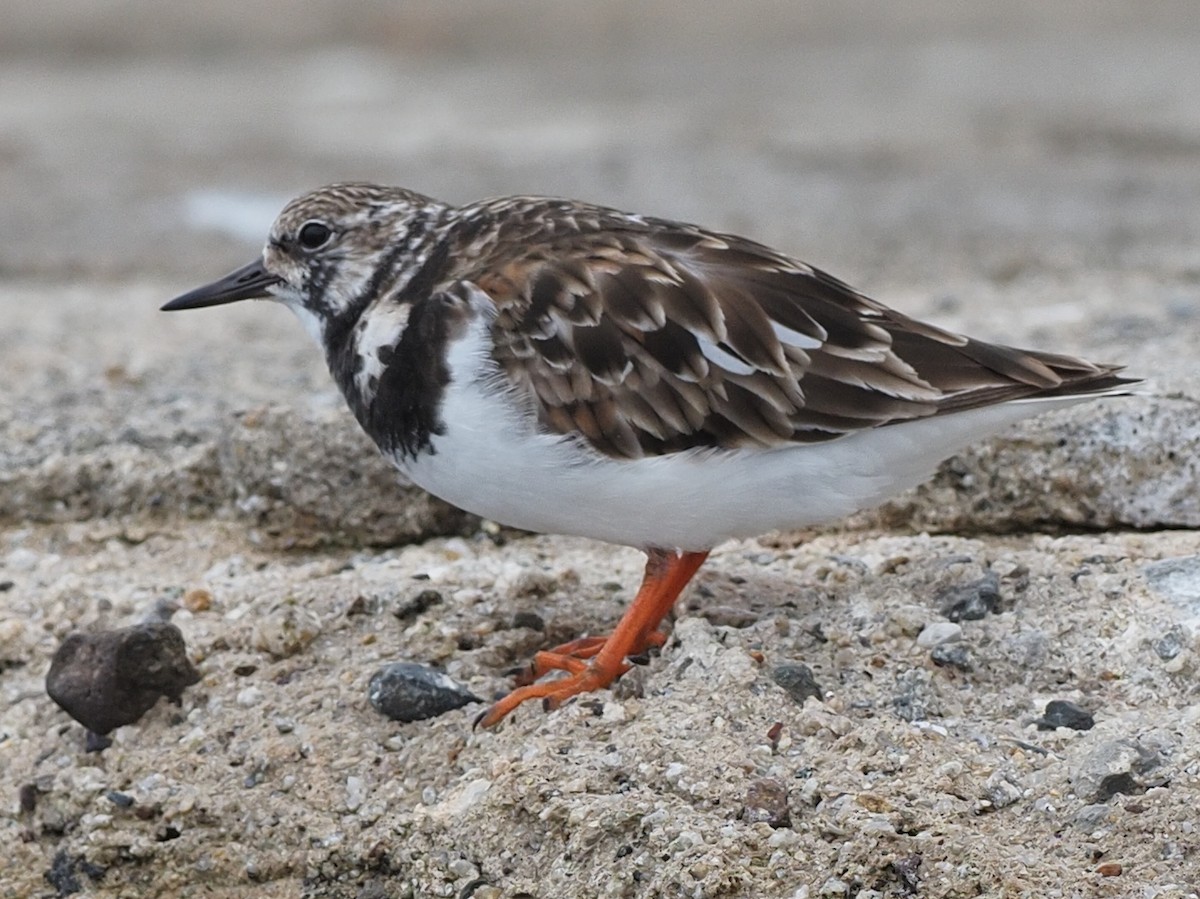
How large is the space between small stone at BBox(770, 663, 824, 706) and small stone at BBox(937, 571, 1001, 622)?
385 millimetres

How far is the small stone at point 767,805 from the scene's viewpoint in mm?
2896

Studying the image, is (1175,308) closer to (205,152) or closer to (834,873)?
(834,873)

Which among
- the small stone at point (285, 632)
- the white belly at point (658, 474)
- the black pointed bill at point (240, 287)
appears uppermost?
the black pointed bill at point (240, 287)

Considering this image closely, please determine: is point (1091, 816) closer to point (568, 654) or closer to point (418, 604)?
point (568, 654)

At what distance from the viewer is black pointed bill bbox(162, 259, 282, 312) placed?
369 cm

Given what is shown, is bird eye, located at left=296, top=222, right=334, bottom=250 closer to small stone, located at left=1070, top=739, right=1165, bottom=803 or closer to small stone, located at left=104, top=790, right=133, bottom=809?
small stone, located at left=104, top=790, right=133, bottom=809

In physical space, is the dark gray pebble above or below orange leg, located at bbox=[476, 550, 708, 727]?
below

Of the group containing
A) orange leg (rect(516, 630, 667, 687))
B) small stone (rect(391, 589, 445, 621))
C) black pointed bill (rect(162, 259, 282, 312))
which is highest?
black pointed bill (rect(162, 259, 282, 312))

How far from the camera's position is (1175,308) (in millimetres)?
5281

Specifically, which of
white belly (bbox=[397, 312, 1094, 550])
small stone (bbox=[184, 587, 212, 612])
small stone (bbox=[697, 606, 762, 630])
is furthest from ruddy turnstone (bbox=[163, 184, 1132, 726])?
small stone (bbox=[184, 587, 212, 612])

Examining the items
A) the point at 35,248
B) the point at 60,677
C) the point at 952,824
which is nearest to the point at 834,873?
the point at 952,824

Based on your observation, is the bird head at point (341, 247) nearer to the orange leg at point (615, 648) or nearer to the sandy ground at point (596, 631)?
the sandy ground at point (596, 631)

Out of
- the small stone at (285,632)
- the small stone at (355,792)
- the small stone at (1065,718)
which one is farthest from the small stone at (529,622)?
the small stone at (1065,718)

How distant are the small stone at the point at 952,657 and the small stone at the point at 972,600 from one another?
12 centimetres
